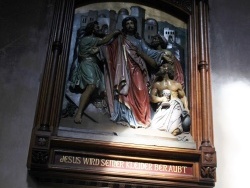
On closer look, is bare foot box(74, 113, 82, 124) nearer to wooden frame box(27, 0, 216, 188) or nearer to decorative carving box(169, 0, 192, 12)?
wooden frame box(27, 0, 216, 188)

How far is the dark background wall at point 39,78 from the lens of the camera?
459 centimetres

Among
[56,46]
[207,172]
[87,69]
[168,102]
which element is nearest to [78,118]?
[87,69]

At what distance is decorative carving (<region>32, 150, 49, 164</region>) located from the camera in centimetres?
428

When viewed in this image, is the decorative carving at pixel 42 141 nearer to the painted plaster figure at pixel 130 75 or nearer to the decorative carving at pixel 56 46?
the painted plaster figure at pixel 130 75

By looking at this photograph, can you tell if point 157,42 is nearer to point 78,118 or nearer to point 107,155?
point 78,118

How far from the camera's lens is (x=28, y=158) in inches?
171

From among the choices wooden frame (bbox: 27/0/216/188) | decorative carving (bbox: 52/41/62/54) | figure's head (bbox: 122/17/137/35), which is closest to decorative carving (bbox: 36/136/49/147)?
wooden frame (bbox: 27/0/216/188)

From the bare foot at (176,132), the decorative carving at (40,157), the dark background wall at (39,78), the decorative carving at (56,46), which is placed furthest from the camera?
the decorative carving at (56,46)

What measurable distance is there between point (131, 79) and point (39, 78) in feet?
3.35

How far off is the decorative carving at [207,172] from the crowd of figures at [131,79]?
52 centimetres

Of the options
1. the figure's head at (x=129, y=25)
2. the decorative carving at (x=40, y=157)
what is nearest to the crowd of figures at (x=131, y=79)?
the figure's head at (x=129, y=25)

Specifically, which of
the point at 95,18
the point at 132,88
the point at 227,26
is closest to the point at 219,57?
the point at 227,26

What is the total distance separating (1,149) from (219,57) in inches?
109

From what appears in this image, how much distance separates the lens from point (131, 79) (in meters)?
5.05
